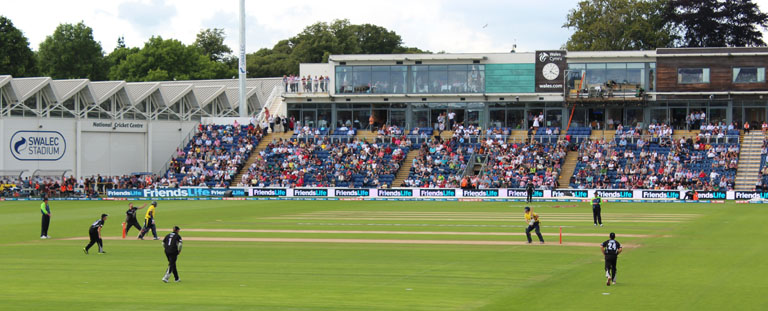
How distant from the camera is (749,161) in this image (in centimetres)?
5812

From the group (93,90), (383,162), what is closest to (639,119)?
(383,162)

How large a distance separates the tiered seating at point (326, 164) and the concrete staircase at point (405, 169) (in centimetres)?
36

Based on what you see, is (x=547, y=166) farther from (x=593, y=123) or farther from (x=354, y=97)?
(x=354, y=97)

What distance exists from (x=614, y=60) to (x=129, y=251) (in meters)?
47.9

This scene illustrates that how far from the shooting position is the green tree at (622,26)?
83.2 meters

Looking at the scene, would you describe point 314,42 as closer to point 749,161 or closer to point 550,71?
point 550,71

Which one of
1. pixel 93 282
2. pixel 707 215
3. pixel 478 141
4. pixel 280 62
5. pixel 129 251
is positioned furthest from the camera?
pixel 280 62

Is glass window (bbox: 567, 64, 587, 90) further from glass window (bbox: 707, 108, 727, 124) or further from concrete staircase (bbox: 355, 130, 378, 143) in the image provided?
concrete staircase (bbox: 355, 130, 378, 143)

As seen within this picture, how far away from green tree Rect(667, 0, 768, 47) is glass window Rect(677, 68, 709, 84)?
17.9 metres

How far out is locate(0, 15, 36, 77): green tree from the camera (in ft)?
287

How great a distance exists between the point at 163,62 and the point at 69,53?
1183 centimetres

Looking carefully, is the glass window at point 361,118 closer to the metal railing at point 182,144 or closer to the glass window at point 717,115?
the metal railing at point 182,144

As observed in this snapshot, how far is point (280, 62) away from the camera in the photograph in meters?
112

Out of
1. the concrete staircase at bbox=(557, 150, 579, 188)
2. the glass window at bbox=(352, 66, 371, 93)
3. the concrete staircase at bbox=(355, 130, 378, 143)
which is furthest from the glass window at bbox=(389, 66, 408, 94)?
the concrete staircase at bbox=(557, 150, 579, 188)
